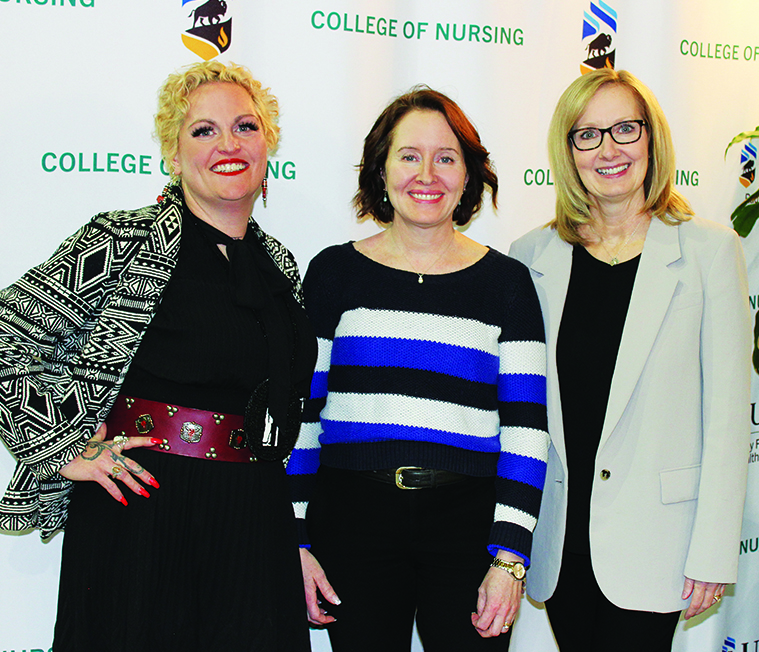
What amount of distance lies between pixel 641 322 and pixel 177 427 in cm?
108

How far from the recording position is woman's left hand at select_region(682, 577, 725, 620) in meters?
1.72

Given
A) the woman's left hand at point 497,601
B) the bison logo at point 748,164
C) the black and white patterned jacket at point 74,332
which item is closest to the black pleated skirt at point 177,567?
the black and white patterned jacket at point 74,332

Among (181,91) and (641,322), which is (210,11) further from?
(641,322)

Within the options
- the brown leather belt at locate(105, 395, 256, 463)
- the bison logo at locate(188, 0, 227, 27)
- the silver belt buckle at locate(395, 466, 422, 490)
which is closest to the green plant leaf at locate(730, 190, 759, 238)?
the silver belt buckle at locate(395, 466, 422, 490)

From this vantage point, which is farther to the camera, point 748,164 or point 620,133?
point 748,164

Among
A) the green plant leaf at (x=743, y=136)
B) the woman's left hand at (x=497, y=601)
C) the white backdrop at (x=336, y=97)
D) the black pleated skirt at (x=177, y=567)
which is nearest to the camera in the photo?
the black pleated skirt at (x=177, y=567)

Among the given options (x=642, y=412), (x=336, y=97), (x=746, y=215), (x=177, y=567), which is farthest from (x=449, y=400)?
(x=746, y=215)

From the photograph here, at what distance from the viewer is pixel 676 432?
68.2 inches

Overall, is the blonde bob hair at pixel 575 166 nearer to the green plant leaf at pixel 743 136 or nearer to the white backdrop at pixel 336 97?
the white backdrop at pixel 336 97

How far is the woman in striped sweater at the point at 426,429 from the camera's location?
1706 millimetres

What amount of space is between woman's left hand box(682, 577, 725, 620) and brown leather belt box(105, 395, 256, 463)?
1.12 m

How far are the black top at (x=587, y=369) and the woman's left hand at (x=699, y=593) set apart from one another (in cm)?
25

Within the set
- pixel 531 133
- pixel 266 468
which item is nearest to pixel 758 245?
pixel 531 133

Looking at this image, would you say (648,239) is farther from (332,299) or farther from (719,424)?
(332,299)
